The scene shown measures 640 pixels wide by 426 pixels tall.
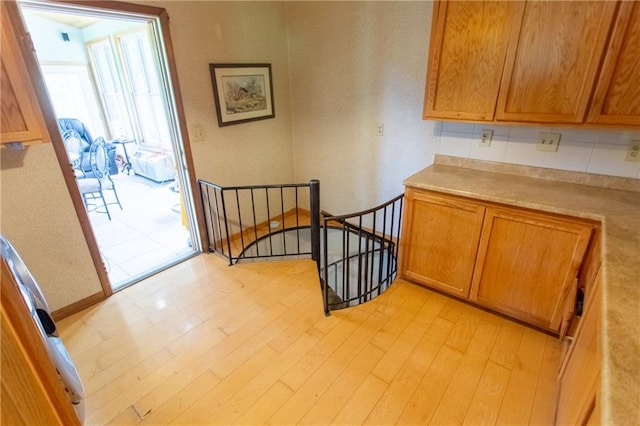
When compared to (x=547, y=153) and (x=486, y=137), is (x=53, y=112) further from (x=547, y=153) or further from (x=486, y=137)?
(x=547, y=153)

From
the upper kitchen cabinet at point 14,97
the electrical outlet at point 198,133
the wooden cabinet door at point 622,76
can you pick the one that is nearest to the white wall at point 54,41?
the electrical outlet at point 198,133

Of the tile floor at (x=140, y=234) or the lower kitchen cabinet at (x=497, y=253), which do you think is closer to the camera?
the lower kitchen cabinet at (x=497, y=253)

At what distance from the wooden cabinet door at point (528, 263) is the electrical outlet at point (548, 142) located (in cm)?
63

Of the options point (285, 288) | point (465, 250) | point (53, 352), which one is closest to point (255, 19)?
point (285, 288)

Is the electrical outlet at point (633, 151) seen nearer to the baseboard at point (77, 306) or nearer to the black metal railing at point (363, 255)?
the black metal railing at point (363, 255)

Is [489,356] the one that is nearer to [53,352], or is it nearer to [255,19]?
[53,352]

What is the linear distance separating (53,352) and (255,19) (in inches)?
116

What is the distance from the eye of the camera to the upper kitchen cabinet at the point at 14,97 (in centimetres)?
118

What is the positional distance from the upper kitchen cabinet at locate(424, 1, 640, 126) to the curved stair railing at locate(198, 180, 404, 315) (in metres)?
1.05

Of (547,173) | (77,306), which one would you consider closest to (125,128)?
(77,306)

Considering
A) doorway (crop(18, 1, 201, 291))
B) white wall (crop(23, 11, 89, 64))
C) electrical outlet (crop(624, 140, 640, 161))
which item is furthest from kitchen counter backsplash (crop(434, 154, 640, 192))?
white wall (crop(23, 11, 89, 64))

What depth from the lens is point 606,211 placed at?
1616 mm

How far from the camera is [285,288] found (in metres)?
2.52

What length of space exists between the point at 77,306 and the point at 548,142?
11.5 ft
